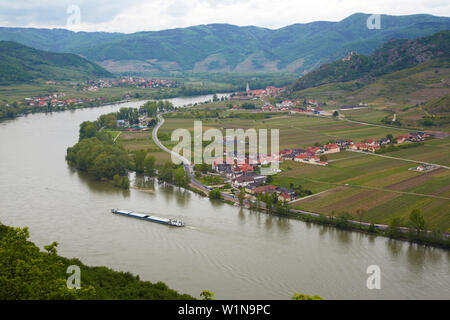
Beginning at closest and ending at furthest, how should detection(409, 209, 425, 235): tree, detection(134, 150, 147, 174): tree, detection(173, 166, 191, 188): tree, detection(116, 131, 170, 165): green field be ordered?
detection(409, 209, 425, 235): tree
detection(173, 166, 191, 188): tree
detection(134, 150, 147, 174): tree
detection(116, 131, 170, 165): green field

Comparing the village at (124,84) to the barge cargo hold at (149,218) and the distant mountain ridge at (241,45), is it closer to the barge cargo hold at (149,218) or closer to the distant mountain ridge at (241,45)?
the distant mountain ridge at (241,45)

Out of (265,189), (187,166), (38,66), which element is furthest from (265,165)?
(38,66)

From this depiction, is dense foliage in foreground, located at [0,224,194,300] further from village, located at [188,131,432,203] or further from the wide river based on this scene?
village, located at [188,131,432,203]

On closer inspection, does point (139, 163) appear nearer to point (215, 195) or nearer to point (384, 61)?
point (215, 195)

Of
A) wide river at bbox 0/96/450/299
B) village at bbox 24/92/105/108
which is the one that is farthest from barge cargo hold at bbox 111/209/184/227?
village at bbox 24/92/105/108

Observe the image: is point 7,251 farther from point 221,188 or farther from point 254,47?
point 254,47

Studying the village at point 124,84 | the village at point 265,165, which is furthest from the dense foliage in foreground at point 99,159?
the village at point 124,84
